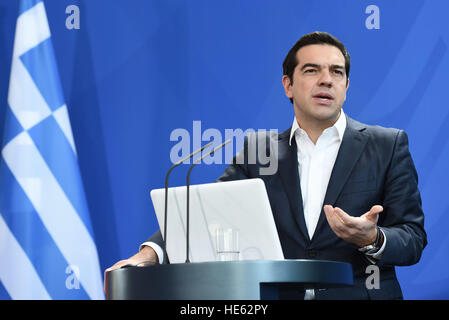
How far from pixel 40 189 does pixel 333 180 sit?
1.88m

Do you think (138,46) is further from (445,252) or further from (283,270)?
(283,270)

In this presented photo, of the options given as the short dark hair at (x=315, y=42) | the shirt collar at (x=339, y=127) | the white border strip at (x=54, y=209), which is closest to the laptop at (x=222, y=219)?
the shirt collar at (x=339, y=127)

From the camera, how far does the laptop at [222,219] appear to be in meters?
1.85

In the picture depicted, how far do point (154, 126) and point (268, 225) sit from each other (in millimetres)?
2300

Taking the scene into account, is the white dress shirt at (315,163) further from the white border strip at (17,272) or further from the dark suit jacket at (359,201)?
the white border strip at (17,272)

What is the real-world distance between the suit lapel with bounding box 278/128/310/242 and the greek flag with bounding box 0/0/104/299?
148 centimetres

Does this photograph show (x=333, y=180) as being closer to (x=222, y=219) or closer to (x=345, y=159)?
(x=345, y=159)

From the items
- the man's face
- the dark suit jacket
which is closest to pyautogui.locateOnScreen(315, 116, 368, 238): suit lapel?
the dark suit jacket

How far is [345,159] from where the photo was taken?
259 centimetres

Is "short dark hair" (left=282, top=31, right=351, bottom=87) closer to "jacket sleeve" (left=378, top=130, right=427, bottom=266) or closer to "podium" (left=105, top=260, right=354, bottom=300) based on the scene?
"jacket sleeve" (left=378, top=130, right=427, bottom=266)

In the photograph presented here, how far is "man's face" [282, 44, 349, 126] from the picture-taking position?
2.74 meters

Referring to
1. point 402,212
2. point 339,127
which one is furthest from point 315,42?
point 402,212

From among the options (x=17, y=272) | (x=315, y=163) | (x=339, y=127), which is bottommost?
(x=17, y=272)

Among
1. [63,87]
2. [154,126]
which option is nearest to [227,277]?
[154,126]
